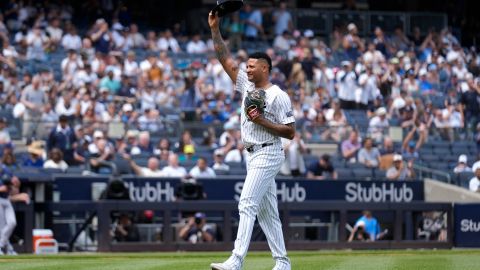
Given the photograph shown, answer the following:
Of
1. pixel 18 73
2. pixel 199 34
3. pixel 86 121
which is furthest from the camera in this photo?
pixel 199 34

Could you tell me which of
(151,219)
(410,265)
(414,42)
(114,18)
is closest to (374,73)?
(414,42)

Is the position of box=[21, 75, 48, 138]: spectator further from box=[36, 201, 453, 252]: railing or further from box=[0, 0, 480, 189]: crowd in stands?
box=[36, 201, 453, 252]: railing

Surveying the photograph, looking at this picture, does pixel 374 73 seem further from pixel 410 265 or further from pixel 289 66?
pixel 410 265

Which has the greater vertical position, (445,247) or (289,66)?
(289,66)

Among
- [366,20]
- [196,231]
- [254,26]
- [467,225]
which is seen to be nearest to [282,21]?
[254,26]

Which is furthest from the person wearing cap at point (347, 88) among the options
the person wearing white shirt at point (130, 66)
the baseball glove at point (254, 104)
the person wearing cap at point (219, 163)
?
the baseball glove at point (254, 104)

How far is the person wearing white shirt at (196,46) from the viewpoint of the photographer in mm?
27562

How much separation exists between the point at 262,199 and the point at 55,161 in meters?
10.7

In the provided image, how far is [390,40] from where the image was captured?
30.4 meters

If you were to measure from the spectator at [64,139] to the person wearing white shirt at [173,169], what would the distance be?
1726 millimetres

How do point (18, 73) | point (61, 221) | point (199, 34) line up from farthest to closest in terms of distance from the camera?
point (199, 34) → point (18, 73) → point (61, 221)

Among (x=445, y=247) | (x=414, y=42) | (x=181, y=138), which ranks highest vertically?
(x=414, y=42)

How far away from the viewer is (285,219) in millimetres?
18766

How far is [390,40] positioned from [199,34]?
5040 millimetres
